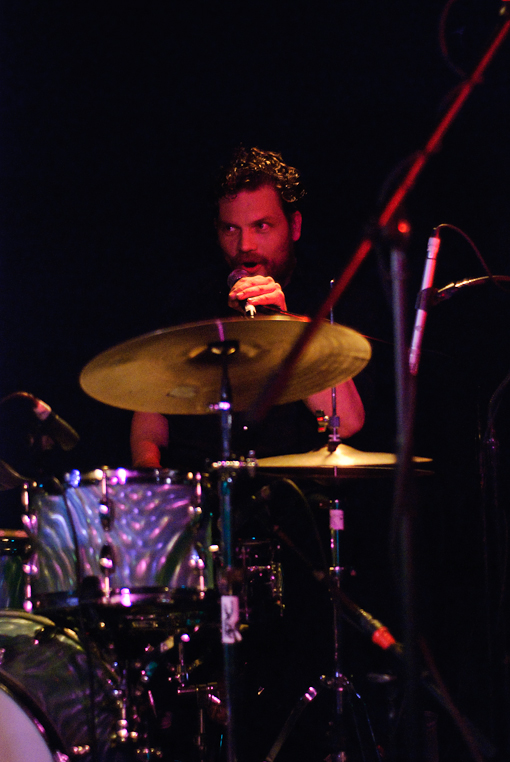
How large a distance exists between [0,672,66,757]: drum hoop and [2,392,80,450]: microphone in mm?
588

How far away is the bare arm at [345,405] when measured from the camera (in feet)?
6.85

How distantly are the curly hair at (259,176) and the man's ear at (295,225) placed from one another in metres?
0.03

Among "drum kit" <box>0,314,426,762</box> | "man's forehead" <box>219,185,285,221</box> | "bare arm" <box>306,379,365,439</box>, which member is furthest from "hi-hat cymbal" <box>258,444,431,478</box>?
"man's forehead" <box>219,185,285,221</box>

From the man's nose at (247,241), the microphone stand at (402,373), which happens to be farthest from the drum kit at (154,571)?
the man's nose at (247,241)

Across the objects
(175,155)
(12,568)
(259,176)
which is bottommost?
(12,568)

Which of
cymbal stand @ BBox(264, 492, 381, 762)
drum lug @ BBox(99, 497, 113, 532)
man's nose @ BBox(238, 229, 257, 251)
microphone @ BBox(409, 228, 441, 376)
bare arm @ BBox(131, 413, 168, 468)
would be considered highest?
man's nose @ BBox(238, 229, 257, 251)

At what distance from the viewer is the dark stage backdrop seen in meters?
2.55

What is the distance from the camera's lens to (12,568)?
1.85 metres

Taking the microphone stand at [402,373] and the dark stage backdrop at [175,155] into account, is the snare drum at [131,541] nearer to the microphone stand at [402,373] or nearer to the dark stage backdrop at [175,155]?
the microphone stand at [402,373]

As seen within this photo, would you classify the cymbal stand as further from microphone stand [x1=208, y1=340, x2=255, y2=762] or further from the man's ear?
the man's ear

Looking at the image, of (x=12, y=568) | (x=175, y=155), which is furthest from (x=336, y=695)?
(x=175, y=155)

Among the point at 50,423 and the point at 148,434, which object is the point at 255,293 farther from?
the point at 148,434

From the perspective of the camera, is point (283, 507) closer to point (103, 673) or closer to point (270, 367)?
point (270, 367)

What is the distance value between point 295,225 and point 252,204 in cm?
24
